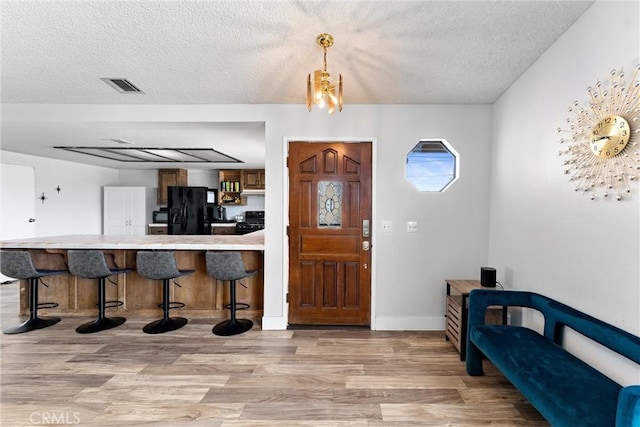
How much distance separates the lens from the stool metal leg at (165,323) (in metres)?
3.33

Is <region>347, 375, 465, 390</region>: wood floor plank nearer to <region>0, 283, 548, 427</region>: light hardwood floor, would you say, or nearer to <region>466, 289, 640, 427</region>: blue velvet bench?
<region>0, 283, 548, 427</region>: light hardwood floor

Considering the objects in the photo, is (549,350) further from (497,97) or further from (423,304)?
(497,97)

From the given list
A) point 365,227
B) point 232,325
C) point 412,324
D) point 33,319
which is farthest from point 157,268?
point 412,324

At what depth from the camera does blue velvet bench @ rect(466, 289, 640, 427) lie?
1369 mm

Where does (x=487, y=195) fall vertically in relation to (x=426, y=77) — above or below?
below

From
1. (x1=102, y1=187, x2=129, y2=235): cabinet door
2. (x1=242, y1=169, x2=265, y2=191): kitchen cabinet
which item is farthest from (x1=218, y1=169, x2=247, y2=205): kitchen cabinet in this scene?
(x1=102, y1=187, x2=129, y2=235): cabinet door

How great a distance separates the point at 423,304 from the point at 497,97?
93.5 inches

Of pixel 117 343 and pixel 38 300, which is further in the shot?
pixel 38 300

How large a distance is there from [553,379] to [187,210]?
696 cm

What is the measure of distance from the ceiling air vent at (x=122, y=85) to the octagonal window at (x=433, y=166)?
292cm

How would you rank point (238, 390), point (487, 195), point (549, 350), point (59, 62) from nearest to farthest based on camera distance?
point (549, 350) → point (238, 390) → point (59, 62) → point (487, 195)

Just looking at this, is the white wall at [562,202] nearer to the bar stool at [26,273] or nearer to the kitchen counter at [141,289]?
the kitchen counter at [141,289]

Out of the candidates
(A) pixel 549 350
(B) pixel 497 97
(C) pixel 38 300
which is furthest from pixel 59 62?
(A) pixel 549 350

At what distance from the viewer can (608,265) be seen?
5.85ft
